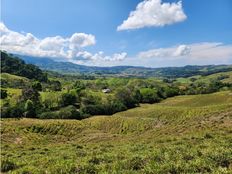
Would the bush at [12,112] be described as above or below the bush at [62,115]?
above

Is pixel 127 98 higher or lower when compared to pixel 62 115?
higher

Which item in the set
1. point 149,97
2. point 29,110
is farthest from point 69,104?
point 149,97

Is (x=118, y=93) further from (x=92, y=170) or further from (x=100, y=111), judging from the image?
(x=92, y=170)

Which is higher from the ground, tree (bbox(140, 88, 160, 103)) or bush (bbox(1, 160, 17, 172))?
bush (bbox(1, 160, 17, 172))

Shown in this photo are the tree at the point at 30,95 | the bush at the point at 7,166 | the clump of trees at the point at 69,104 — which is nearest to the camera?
the bush at the point at 7,166

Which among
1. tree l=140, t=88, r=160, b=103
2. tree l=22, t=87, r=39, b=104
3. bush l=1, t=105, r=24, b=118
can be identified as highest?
tree l=22, t=87, r=39, b=104

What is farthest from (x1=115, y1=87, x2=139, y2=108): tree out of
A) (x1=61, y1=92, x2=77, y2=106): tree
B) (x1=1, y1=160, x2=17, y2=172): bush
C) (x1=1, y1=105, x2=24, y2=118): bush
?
(x1=1, y1=160, x2=17, y2=172): bush

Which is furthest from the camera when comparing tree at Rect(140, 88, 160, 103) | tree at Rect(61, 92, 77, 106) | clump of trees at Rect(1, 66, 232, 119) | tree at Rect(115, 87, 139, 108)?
tree at Rect(140, 88, 160, 103)

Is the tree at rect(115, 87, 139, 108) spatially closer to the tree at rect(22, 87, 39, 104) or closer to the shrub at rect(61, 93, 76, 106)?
the shrub at rect(61, 93, 76, 106)

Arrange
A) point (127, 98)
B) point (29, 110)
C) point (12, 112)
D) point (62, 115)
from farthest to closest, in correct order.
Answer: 1. point (127, 98)
2. point (29, 110)
3. point (62, 115)
4. point (12, 112)

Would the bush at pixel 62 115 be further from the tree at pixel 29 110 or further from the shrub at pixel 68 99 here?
the shrub at pixel 68 99

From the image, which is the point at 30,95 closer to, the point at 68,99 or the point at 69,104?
the point at 68,99

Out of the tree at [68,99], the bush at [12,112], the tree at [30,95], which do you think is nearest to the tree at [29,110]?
the bush at [12,112]

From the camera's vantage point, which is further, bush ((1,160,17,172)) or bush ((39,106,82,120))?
bush ((39,106,82,120))
